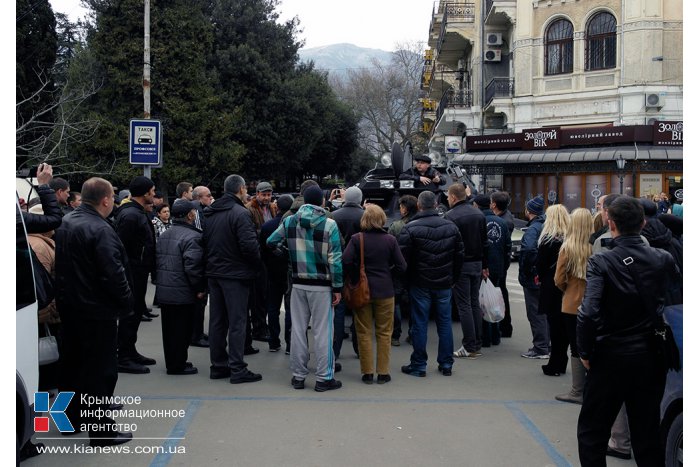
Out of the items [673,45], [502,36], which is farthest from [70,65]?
[673,45]

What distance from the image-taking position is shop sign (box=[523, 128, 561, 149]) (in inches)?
1131

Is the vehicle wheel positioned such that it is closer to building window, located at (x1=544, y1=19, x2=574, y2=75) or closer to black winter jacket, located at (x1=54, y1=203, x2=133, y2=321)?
black winter jacket, located at (x1=54, y1=203, x2=133, y2=321)

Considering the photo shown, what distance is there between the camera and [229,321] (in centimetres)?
717

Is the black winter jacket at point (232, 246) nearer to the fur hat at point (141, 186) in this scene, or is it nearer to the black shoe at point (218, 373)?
the fur hat at point (141, 186)

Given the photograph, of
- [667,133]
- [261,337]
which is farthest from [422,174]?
[667,133]

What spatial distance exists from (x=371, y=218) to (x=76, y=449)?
3489 millimetres

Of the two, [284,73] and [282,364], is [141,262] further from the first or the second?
[284,73]

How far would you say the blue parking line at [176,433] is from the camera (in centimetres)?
501

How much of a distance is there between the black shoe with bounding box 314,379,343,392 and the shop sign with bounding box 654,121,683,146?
2336 cm

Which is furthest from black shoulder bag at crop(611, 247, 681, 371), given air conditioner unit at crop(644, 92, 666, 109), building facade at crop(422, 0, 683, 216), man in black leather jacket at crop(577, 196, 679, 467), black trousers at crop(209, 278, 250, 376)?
air conditioner unit at crop(644, 92, 666, 109)

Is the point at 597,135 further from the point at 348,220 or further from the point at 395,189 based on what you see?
the point at 348,220

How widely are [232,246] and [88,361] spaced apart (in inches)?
87.4

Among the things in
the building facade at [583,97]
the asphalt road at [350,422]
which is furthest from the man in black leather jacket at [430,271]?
the building facade at [583,97]

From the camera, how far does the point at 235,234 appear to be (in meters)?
7.12
